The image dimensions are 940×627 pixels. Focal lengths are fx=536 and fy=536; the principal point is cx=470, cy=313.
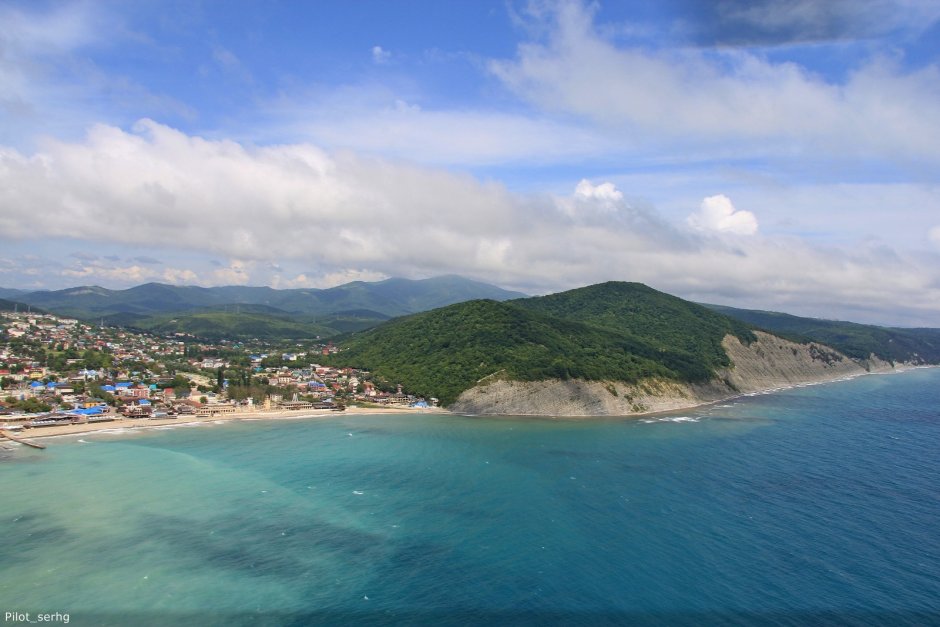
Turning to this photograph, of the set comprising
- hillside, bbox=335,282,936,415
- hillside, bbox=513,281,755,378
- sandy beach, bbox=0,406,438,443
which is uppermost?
hillside, bbox=513,281,755,378

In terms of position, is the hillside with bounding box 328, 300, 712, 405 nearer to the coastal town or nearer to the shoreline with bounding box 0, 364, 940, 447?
the coastal town

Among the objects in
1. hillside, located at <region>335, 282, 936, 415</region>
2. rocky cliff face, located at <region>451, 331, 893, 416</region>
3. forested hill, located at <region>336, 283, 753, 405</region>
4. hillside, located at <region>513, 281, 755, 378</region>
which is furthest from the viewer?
hillside, located at <region>513, 281, 755, 378</region>

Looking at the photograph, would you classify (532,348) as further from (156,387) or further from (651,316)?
(651,316)

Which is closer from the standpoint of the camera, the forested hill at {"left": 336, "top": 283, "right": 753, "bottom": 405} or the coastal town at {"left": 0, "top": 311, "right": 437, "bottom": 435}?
the coastal town at {"left": 0, "top": 311, "right": 437, "bottom": 435}

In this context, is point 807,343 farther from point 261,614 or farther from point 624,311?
point 261,614

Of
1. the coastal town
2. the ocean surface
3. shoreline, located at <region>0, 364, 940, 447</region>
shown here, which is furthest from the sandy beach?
the ocean surface

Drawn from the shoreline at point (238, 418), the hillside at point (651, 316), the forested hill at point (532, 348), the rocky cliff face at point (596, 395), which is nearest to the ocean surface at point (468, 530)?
the shoreline at point (238, 418)
